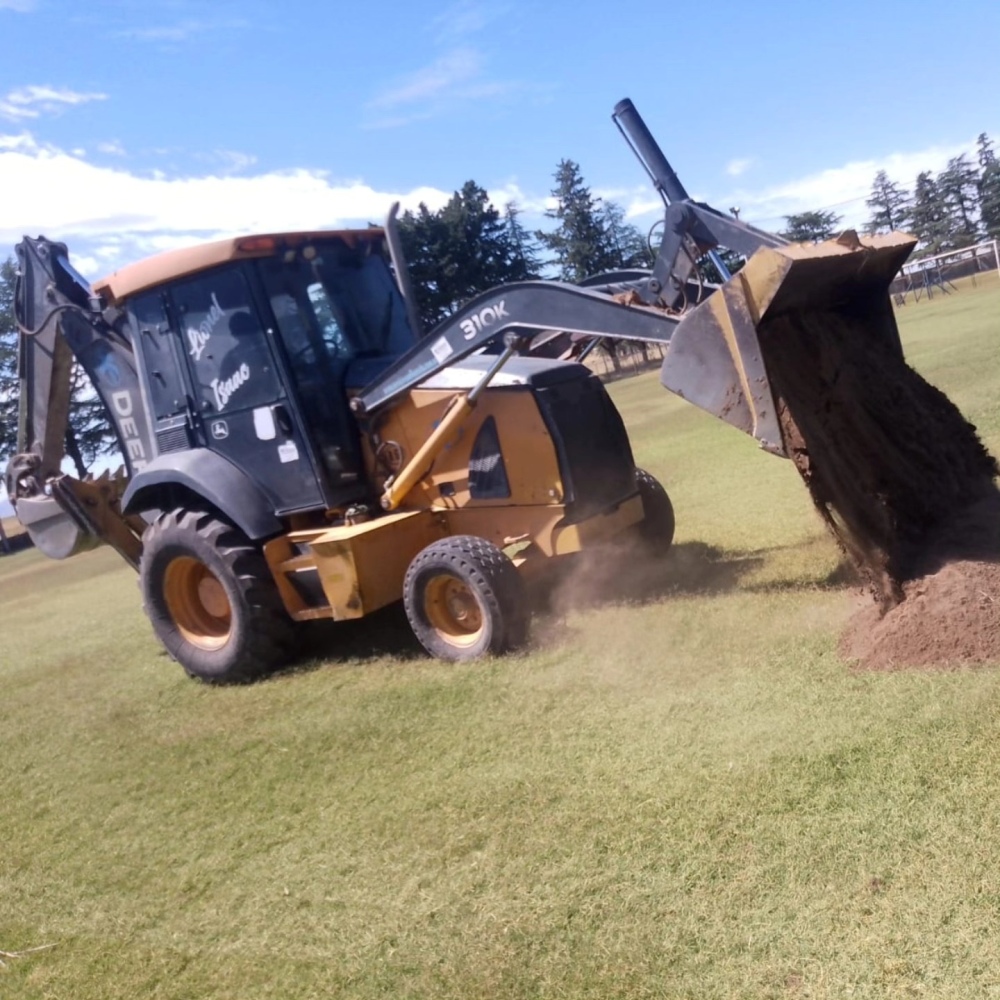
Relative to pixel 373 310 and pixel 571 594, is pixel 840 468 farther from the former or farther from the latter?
pixel 373 310

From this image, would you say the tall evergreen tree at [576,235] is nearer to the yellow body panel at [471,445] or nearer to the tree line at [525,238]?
the tree line at [525,238]

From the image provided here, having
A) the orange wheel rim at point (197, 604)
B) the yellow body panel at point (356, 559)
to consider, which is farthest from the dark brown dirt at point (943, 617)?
the orange wheel rim at point (197, 604)

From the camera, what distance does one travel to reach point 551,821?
4258 mm

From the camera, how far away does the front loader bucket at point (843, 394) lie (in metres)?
5.10

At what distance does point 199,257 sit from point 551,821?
439 cm

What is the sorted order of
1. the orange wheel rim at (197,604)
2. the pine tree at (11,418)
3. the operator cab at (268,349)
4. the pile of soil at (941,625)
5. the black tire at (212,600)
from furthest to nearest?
the pine tree at (11,418) < the orange wheel rim at (197,604) < the black tire at (212,600) < the operator cab at (268,349) < the pile of soil at (941,625)

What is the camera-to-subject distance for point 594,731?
5.02m

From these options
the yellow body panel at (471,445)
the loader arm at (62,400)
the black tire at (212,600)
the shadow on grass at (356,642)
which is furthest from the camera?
the loader arm at (62,400)

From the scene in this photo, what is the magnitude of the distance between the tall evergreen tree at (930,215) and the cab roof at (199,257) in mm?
73223

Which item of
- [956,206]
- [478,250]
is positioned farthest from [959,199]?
[478,250]

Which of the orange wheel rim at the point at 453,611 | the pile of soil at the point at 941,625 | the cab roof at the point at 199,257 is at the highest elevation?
the cab roof at the point at 199,257

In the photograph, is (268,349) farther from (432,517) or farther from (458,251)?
(458,251)

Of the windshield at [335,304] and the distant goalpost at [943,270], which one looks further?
the distant goalpost at [943,270]

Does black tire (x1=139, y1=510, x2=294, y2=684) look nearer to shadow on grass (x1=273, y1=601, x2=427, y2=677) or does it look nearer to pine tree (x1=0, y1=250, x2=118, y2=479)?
shadow on grass (x1=273, y1=601, x2=427, y2=677)
